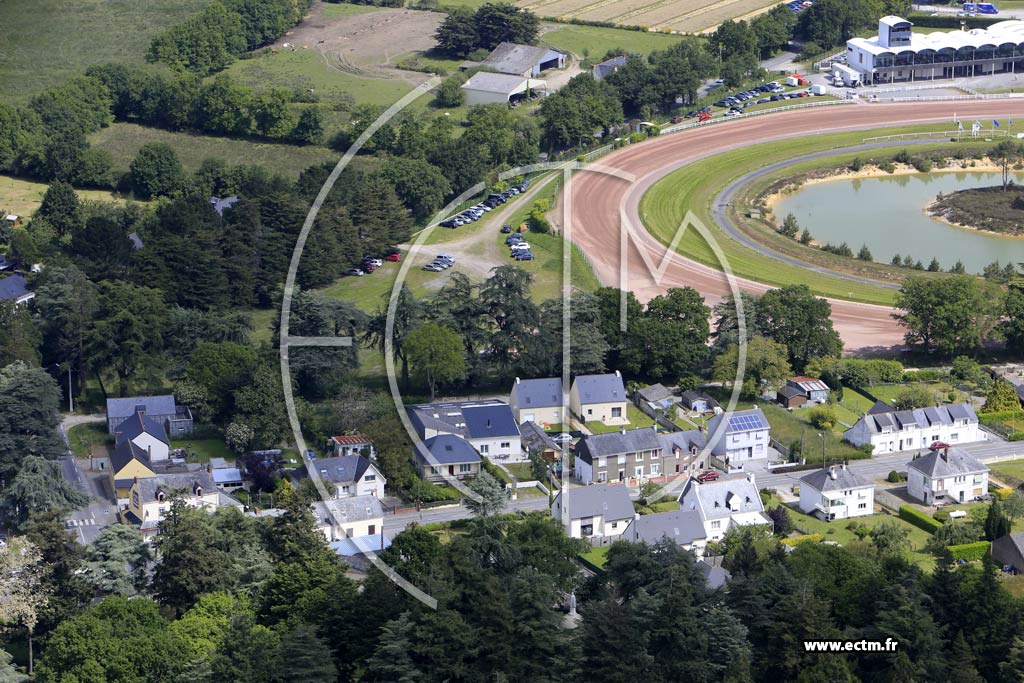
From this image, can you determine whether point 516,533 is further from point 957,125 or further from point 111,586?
point 957,125

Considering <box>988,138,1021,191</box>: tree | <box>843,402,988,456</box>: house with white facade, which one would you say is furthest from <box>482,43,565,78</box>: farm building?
<box>843,402,988,456</box>: house with white facade

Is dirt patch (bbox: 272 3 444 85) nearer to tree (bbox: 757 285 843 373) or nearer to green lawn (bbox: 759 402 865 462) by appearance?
tree (bbox: 757 285 843 373)

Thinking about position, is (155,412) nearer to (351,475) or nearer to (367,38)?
(351,475)

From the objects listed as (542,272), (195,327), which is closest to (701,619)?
(195,327)

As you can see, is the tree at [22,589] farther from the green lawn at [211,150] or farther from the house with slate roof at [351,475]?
the green lawn at [211,150]

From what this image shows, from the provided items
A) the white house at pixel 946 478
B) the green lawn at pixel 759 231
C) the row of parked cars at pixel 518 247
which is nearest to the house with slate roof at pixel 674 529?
the white house at pixel 946 478

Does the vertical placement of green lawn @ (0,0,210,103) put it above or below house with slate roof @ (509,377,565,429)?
above
